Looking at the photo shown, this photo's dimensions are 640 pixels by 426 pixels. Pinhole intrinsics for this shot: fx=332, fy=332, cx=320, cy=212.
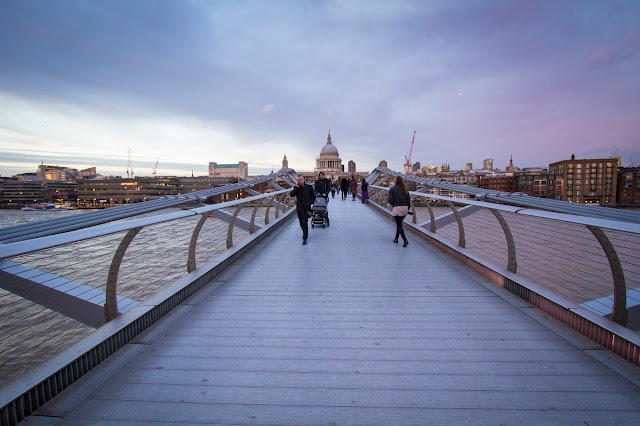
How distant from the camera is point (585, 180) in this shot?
136 meters

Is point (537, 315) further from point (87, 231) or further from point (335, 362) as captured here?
point (87, 231)

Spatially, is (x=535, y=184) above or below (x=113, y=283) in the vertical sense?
above

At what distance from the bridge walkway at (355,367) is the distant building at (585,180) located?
15823cm

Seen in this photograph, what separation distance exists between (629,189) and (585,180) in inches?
547

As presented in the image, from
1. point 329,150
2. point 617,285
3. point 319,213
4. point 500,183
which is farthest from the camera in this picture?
point 500,183

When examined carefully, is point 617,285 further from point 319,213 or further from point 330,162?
point 330,162

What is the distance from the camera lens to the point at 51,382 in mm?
2125

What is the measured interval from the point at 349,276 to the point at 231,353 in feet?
7.99

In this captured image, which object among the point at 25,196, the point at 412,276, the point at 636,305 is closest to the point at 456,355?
the point at 636,305

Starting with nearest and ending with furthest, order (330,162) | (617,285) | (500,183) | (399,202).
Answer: (617,285), (399,202), (330,162), (500,183)

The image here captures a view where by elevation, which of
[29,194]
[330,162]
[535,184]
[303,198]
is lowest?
[29,194]

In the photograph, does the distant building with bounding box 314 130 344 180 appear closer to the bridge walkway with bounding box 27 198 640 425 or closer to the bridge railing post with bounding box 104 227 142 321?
the bridge walkway with bounding box 27 198 640 425

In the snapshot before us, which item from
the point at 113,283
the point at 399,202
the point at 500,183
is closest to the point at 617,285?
the point at 113,283

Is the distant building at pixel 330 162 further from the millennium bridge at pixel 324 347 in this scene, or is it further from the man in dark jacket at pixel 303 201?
the millennium bridge at pixel 324 347
